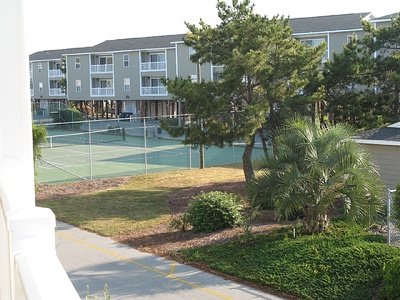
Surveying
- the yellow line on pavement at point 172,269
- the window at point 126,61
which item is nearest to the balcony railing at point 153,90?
the window at point 126,61

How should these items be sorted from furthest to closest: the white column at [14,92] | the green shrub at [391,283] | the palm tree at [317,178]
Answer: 1. the palm tree at [317,178]
2. the green shrub at [391,283]
3. the white column at [14,92]

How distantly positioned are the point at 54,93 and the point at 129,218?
54889 millimetres

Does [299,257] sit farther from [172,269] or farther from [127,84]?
[127,84]

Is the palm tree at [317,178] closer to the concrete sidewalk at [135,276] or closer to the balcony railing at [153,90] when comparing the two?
→ the concrete sidewalk at [135,276]

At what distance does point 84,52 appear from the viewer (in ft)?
205

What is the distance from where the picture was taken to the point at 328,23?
45.2 metres

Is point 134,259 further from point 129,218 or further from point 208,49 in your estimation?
point 208,49

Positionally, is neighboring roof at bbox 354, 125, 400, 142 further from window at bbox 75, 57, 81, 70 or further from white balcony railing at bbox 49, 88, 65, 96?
white balcony railing at bbox 49, 88, 65, 96

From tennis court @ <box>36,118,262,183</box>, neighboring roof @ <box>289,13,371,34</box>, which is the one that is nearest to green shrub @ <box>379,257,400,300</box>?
tennis court @ <box>36,118,262,183</box>

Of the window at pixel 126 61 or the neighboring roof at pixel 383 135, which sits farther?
the window at pixel 126 61

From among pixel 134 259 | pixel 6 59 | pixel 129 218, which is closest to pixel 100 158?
pixel 129 218

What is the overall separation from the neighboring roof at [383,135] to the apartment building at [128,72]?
88.0 feet

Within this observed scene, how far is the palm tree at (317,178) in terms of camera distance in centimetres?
1315

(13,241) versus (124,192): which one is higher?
(13,241)
